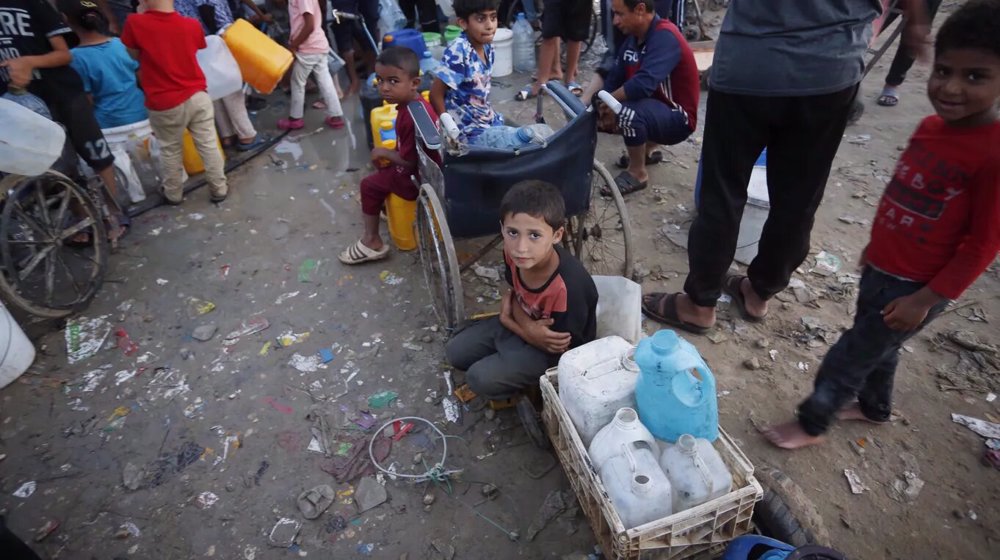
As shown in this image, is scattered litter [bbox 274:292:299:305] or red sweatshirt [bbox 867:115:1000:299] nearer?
red sweatshirt [bbox 867:115:1000:299]

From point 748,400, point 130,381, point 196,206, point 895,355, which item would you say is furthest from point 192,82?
point 895,355

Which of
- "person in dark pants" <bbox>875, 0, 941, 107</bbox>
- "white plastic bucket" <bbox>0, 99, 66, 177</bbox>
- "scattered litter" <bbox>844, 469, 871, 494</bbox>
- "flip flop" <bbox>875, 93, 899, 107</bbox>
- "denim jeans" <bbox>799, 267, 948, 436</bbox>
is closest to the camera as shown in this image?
"denim jeans" <bbox>799, 267, 948, 436</bbox>

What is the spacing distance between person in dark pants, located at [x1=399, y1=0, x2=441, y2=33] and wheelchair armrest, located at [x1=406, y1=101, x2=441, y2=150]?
4.96 meters

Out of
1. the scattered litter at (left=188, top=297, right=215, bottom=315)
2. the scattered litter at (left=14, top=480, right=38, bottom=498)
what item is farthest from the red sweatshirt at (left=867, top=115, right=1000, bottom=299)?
the scattered litter at (left=14, top=480, right=38, bottom=498)

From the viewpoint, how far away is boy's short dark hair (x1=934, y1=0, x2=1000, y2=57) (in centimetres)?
159

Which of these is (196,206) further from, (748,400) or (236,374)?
(748,400)

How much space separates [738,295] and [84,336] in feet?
13.1

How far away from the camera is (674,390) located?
189 centimetres

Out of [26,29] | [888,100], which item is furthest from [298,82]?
[888,100]

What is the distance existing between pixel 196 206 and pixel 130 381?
2.00m

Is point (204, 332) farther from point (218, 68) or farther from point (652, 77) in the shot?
point (652, 77)

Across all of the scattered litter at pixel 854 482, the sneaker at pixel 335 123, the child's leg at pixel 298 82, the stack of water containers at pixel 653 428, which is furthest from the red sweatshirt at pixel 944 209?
the child's leg at pixel 298 82

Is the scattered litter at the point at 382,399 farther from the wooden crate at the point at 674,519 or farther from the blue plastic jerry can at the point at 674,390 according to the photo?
the blue plastic jerry can at the point at 674,390

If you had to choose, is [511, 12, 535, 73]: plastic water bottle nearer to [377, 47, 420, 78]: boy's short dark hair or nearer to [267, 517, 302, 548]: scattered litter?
[377, 47, 420, 78]: boy's short dark hair
